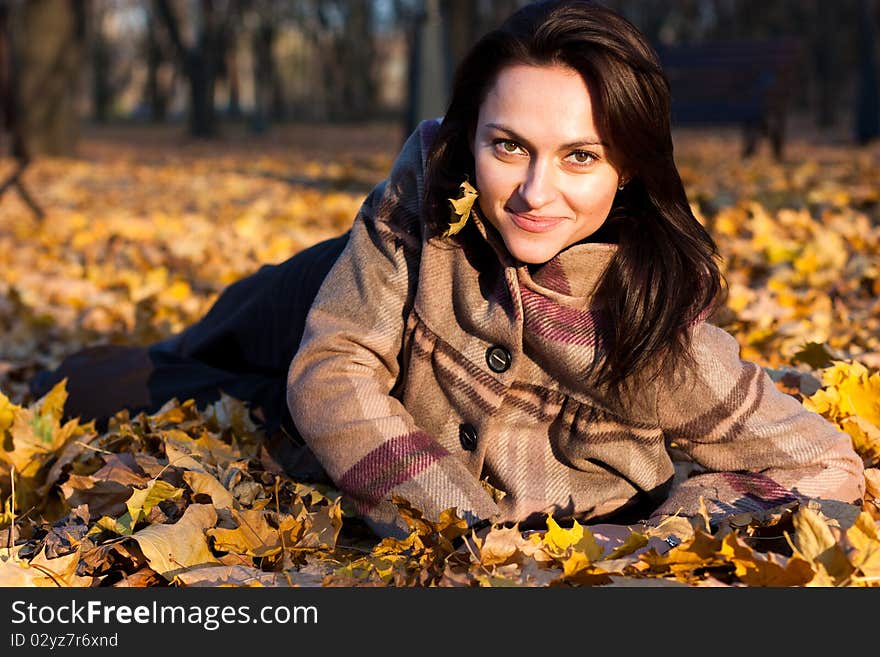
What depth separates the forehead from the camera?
6.16 feet

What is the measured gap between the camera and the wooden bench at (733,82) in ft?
37.8

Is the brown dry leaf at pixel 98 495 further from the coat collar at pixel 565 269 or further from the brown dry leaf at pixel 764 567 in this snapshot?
the brown dry leaf at pixel 764 567

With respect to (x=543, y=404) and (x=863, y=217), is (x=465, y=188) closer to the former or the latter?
(x=543, y=404)

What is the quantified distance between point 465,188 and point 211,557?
0.83 metres

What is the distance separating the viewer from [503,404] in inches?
83.5

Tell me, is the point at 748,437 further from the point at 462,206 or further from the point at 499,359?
the point at 462,206

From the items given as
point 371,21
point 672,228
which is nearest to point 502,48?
point 672,228

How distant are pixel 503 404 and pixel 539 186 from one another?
463 millimetres

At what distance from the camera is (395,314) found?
2.15 metres

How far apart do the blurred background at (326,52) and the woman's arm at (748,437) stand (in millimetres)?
5619

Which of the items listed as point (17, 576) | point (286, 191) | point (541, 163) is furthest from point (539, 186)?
point (286, 191)

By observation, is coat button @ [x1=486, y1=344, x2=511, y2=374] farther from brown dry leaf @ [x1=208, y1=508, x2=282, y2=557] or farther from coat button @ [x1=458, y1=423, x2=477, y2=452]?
brown dry leaf @ [x1=208, y1=508, x2=282, y2=557]

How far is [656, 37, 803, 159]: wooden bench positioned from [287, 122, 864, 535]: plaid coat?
989 centimetres

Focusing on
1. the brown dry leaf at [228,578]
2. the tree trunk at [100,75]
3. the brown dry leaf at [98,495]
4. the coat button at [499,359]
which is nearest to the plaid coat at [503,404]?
the coat button at [499,359]
